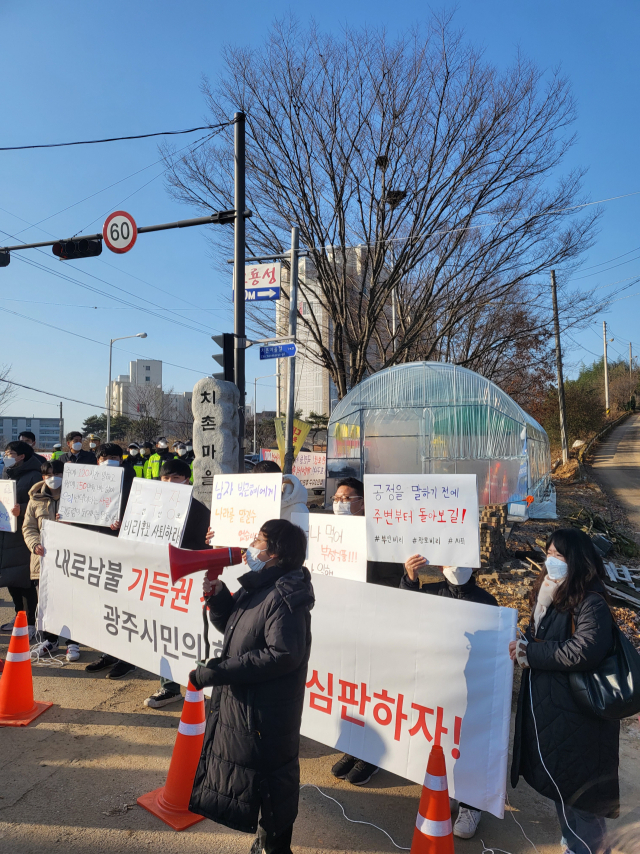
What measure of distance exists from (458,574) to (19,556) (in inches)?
179

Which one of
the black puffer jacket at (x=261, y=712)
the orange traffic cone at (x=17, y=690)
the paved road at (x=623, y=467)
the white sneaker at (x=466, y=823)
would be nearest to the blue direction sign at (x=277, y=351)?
the orange traffic cone at (x=17, y=690)

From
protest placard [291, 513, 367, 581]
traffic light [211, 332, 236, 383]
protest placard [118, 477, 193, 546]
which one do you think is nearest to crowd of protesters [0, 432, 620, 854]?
protest placard [291, 513, 367, 581]

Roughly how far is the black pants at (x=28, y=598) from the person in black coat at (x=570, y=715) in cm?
495

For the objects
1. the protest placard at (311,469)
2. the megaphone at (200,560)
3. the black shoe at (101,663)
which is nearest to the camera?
the megaphone at (200,560)

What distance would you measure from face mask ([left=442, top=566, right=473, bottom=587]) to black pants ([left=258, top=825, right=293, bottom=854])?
1556 mm

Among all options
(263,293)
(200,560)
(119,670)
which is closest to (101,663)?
(119,670)

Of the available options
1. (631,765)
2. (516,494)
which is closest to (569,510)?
(516,494)

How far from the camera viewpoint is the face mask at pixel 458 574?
3.44 meters

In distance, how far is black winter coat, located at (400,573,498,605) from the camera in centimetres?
341

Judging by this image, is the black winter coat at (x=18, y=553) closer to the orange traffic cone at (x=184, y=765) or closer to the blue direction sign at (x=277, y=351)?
the orange traffic cone at (x=184, y=765)

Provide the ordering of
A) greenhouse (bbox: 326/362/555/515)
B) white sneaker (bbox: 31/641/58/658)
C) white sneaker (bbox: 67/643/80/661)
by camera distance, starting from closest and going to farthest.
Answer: white sneaker (bbox: 67/643/80/661) < white sneaker (bbox: 31/641/58/658) < greenhouse (bbox: 326/362/555/515)

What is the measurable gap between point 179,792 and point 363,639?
1301mm

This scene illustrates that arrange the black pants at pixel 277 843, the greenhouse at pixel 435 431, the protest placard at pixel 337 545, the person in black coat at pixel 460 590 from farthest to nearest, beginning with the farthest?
the greenhouse at pixel 435 431, the protest placard at pixel 337 545, the person in black coat at pixel 460 590, the black pants at pixel 277 843

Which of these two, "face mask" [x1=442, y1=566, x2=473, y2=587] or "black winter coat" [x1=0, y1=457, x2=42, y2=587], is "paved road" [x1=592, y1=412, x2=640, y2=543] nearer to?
"face mask" [x1=442, y1=566, x2=473, y2=587]
